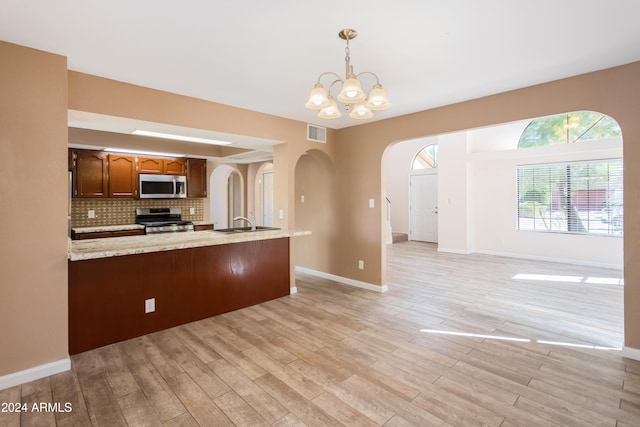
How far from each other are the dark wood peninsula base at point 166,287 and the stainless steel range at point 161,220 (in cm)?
231

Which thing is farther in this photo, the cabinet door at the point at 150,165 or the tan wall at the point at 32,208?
the cabinet door at the point at 150,165

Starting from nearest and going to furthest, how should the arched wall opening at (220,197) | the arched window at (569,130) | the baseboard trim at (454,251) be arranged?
the arched window at (569,130) < the baseboard trim at (454,251) < the arched wall opening at (220,197)

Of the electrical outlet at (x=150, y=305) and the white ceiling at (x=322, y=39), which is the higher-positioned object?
the white ceiling at (x=322, y=39)

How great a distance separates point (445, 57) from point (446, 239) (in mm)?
6186

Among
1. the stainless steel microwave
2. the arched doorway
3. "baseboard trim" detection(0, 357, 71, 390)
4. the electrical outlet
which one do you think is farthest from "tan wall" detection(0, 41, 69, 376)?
the arched doorway

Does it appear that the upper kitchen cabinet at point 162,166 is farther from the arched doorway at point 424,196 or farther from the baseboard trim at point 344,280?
the arched doorway at point 424,196

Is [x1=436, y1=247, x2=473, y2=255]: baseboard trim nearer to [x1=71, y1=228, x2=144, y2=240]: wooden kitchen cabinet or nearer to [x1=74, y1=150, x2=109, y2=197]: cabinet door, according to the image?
[x1=71, y1=228, x2=144, y2=240]: wooden kitchen cabinet

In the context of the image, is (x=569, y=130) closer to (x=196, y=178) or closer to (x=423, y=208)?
(x=423, y=208)

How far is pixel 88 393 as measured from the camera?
85.8 inches

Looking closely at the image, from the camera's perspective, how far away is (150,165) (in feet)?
18.4

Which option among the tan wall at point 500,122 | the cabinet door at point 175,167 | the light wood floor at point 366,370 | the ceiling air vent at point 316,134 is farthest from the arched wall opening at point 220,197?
the light wood floor at point 366,370

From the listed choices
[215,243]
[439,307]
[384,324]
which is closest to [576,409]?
[384,324]

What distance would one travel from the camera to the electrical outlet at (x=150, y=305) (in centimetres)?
315

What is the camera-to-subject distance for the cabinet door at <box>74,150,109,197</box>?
490cm
